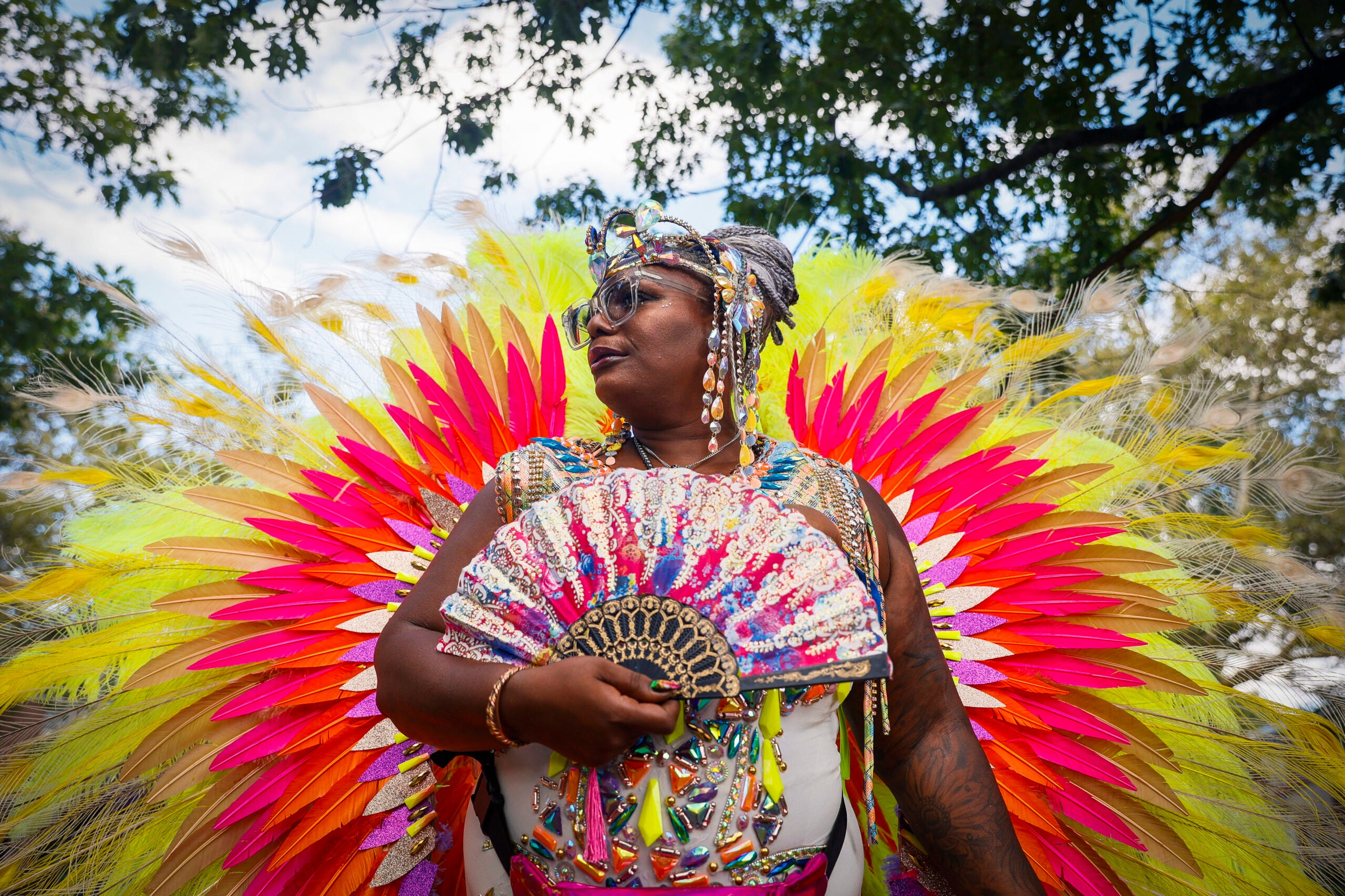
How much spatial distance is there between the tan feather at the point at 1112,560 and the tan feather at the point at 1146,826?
0.58 meters

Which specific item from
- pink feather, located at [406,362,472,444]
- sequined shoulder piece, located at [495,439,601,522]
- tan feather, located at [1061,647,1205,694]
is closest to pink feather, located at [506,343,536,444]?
pink feather, located at [406,362,472,444]

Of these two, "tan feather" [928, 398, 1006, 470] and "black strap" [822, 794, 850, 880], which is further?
"tan feather" [928, 398, 1006, 470]

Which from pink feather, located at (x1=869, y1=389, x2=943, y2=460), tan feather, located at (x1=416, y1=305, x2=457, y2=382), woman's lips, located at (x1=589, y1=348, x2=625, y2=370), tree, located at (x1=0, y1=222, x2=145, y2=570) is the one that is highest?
woman's lips, located at (x1=589, y1=348, x2=625, y2=370)

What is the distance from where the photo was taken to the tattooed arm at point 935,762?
190cm

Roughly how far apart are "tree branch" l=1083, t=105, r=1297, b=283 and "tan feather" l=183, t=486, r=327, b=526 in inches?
173

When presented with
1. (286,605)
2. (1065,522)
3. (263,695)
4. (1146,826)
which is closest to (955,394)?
Result: (1065,522)

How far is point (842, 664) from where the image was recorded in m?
1.56

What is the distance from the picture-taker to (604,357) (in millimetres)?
2150

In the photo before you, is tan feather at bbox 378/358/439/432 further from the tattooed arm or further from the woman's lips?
the tattooed arm

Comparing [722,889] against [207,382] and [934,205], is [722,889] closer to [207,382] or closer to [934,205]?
[207,382]

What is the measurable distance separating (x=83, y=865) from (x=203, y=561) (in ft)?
2.63

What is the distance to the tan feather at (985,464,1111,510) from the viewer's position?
2.69 m

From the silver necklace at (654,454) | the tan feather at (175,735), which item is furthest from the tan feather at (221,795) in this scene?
the silver necklace at (654,454)

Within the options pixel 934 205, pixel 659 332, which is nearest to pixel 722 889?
pixel 659 332
